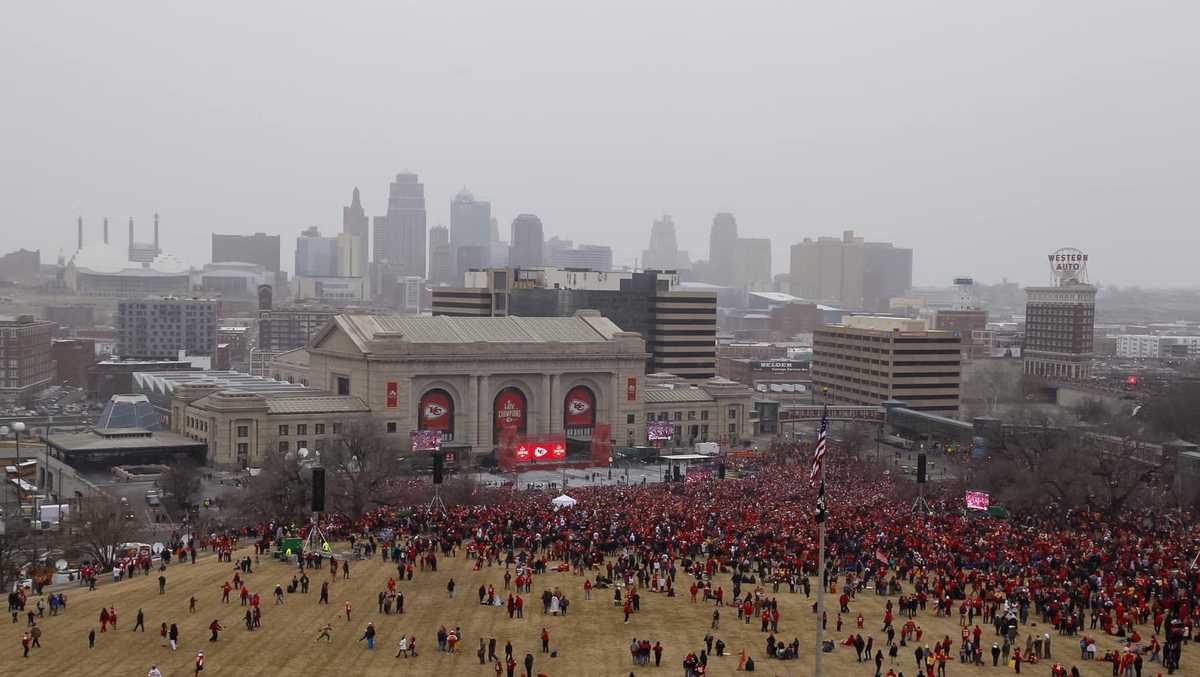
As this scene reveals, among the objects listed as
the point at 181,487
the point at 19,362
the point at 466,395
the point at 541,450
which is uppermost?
the point at 466,395

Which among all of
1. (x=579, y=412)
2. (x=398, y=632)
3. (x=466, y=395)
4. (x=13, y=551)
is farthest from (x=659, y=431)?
(x=398, y=632)

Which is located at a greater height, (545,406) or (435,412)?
(545,406)

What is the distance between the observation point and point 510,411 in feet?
393

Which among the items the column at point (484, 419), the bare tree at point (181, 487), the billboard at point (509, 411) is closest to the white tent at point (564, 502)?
the bare tree at point (181, 487)

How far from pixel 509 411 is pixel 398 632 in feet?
228

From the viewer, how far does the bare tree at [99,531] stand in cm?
6569

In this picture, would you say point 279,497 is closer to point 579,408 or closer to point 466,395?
point 466,395

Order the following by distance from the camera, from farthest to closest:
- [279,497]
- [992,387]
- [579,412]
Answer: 1. [992,387]
2. [579,412]
3. [279,497]

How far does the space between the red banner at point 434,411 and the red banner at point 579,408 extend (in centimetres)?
1100

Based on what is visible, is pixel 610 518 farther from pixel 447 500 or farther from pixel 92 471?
pixel 92 471

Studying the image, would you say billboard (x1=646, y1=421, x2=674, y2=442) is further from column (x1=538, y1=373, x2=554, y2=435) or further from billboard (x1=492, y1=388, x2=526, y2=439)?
billboard (x1=492, y1=388, x2=526, y2=439)

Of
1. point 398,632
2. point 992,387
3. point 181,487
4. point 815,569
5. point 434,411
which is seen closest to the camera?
point 398,632

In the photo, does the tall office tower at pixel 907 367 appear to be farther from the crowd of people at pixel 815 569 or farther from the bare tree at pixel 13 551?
the bare tree at pixel 13 551

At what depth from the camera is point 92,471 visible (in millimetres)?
101500
